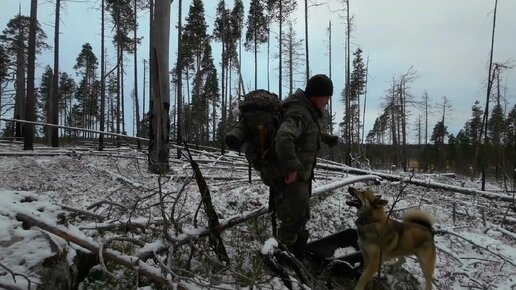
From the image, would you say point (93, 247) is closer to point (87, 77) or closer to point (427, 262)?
point (427, 262)

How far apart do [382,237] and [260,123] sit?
1.72 m

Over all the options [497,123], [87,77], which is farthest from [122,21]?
[497,123]

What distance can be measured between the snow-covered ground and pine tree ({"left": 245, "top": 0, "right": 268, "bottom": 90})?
2380 cm

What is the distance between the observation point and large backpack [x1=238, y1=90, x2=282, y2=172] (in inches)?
147

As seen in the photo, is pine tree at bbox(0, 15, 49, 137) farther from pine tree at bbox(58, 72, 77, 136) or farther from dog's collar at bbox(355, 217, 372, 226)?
dog's collar at bbox(355, 217, 372, 226)

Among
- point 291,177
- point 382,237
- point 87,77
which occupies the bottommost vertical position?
point 382,237

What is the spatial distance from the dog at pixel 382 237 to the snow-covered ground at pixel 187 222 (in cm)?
94

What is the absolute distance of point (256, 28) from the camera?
3319 centimetres

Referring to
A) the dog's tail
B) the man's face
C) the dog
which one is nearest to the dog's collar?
the dog

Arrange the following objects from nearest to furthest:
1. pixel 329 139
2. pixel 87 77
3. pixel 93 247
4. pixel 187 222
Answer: pixel 93 247
pixel 329 139
pixel 187 222
pixel 87 77

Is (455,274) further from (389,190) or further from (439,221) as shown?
(389,190)

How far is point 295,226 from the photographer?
3.88m

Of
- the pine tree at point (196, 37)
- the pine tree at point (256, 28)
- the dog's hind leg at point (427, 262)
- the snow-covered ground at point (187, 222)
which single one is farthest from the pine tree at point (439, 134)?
the dog's hind leg at point (427, 262)

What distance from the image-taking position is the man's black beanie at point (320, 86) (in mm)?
3906
